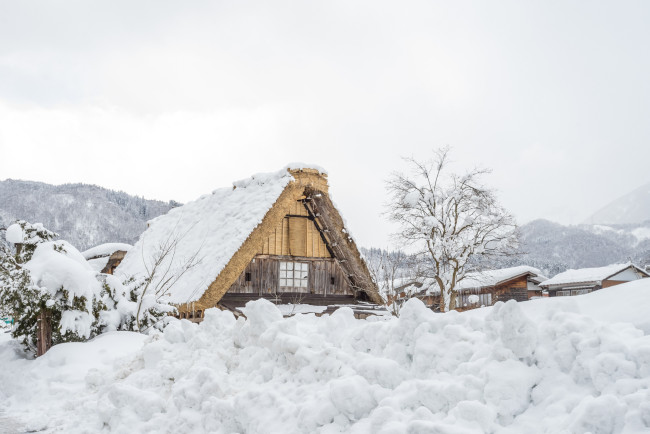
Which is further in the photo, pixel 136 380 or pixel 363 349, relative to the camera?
pixel 136 380

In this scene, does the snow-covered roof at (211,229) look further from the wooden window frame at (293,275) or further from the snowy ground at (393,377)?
the snowy ground at (393,377)

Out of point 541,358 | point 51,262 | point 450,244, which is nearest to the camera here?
point 541,358

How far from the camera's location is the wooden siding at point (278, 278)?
537 inches

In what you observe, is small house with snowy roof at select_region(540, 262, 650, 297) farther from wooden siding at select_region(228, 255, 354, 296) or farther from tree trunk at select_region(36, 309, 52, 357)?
tree trunk at select_region(36, 309, 52, 357)

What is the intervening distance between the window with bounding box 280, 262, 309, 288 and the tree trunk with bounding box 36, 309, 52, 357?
6.69 m

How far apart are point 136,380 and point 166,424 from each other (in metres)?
1.37

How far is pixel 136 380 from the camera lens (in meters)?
5.59

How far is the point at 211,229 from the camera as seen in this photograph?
572 inches

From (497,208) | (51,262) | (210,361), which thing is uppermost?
(497,208)

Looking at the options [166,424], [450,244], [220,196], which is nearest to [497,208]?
[450,244]

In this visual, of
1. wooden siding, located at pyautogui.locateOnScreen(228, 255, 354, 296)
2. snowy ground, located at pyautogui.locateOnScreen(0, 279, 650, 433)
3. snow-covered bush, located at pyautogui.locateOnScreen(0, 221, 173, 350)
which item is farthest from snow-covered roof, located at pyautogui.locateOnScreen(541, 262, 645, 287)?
snowy ground, located at pyautogui.locateOnScreen(0, 279, 650, 433)

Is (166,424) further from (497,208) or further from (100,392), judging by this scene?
(497,208)

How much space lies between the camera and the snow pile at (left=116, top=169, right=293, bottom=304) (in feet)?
39.4

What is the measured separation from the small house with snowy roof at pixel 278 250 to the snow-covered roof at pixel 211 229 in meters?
0.04
